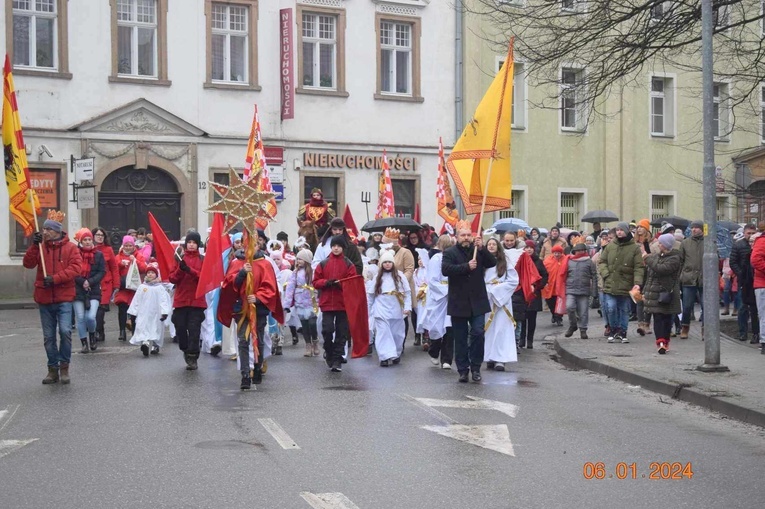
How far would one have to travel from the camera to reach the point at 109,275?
65.5 feet

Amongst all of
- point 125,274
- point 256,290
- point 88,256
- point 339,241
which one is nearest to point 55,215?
point 125,274

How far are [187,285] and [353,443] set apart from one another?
22.2 ft

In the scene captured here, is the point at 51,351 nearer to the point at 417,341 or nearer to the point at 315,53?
the point at 417,341

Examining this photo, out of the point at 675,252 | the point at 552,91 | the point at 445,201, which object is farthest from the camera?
the point at 552,91

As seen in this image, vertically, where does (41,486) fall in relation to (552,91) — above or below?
below

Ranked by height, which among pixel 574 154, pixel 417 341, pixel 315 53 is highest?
pixel 315 53

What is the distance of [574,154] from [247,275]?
25.8 metres

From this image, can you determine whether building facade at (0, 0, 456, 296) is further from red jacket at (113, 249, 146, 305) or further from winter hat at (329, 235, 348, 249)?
winter hat at (329, 235, 348, 249)

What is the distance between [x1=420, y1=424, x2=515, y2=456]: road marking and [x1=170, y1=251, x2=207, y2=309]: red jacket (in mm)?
6022

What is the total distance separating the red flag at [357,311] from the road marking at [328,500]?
809cm

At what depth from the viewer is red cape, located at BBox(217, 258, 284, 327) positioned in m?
14.1

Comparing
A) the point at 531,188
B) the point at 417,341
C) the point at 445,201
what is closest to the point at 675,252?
the point at 417,341

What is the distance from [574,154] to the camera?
38.6m

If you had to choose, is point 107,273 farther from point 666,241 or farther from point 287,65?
point 287,65
